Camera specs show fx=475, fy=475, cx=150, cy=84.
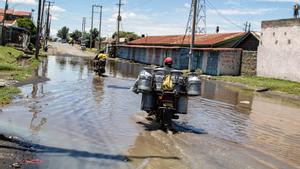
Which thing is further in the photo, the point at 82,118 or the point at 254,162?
the point at 82,118

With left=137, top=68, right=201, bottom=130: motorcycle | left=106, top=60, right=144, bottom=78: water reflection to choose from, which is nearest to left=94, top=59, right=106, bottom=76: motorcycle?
left=106, top=60, right=144, bottom=78: water reflection

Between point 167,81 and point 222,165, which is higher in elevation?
point 167,81

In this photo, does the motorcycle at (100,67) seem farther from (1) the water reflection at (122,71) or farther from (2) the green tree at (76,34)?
(2) the green tree at (76,34)

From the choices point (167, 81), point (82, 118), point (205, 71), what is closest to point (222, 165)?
point (167, 81)

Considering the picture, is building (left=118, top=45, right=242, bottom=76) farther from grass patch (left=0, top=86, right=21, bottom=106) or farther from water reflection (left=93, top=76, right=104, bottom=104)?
grass patch (left=0, top=86, right=21, bottom=106)

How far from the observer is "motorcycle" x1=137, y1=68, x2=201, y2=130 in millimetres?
11016

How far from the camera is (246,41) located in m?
44.3

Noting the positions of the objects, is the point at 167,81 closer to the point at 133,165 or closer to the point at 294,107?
the point at 133,165

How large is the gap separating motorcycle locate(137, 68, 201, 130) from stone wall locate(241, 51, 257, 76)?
27.7 meters

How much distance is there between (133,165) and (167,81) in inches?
141

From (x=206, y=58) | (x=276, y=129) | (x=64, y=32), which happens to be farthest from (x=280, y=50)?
(x=64, y=32)

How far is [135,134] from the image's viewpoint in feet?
34.9

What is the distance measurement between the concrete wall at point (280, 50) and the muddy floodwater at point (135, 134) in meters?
15.4

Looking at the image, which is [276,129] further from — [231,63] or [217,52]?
[217,52]
